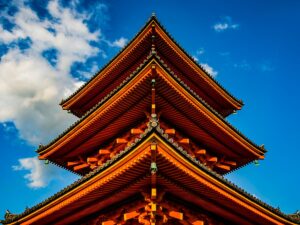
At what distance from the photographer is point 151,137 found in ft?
28.3

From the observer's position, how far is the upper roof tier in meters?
15.0

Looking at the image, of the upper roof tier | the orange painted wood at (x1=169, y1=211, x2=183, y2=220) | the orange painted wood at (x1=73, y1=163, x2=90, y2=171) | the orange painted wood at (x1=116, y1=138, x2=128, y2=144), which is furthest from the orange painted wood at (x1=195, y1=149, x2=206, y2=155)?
the orange painted wood at (x1=73, y1=163, x2=90, y2=171)

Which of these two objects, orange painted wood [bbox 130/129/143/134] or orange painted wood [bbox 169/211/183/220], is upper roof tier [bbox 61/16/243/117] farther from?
orange painted wood [bbox 169/211/183/220]

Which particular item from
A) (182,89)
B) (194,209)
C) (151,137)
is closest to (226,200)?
(194,209)

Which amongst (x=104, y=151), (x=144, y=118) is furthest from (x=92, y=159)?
(x=144, y=118)

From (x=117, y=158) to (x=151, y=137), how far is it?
1226 millimetres

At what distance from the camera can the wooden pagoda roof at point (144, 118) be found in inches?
475

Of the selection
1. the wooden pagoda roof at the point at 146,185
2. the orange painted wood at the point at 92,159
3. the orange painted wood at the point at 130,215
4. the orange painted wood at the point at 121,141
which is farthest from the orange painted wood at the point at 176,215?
the orange painted wood at the point at 92,159

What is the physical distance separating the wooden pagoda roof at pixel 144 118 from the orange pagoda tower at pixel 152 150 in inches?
1.6

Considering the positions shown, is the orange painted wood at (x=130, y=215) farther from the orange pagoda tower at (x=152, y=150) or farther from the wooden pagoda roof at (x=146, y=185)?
the wooden pagoda roof at (x=146, y=185)

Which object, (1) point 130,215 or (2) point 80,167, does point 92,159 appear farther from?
(1) point 130,215

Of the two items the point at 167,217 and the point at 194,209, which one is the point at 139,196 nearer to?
the point at 167,217

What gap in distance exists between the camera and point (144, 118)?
13266 mm

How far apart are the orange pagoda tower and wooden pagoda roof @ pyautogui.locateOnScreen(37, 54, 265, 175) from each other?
40 millimetres
